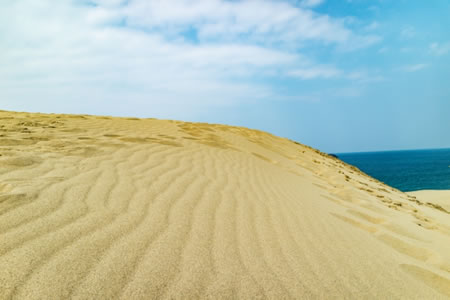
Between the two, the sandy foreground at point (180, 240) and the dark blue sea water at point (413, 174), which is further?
the dark blue sea water at point (413, 174)

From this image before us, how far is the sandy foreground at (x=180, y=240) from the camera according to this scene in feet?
3.94

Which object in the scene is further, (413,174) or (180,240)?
(413,174)

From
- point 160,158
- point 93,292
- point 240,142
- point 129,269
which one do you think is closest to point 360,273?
point 129,269

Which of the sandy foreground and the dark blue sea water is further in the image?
the dark blue sea water

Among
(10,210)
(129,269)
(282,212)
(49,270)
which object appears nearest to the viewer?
(49,270)

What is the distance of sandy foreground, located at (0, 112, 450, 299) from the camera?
47.3 inches

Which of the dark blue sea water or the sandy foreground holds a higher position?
the sandy foreground

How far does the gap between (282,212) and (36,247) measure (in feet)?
6.24

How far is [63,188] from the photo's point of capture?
2.11 meters

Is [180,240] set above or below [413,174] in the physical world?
above

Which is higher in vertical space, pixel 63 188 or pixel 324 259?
pixel 63 188

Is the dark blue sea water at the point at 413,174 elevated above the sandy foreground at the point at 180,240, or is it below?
below

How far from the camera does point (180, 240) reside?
162 cm

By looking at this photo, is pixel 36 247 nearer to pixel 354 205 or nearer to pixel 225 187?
pixel 225 187
